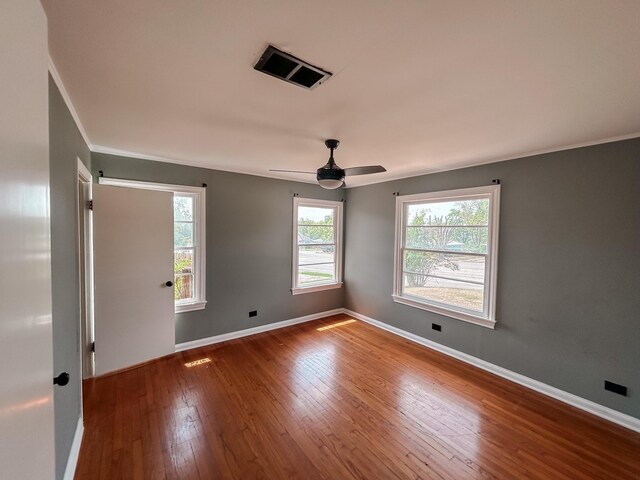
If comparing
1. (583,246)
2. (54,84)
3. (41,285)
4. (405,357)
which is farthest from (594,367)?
(54,84)

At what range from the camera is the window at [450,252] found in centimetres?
313

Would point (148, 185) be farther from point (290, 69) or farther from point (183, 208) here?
point (290, 69)

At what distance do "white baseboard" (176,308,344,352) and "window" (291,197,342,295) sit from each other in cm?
47

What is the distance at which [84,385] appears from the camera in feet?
8.82

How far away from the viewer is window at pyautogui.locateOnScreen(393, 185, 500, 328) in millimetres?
3135

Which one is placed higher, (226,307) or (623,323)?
(623,323)

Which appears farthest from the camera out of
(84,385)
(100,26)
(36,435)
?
(84,385)

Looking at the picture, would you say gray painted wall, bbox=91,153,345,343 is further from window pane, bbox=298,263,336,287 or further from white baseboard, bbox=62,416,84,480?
white baseboard, bbox=62,416,84,480

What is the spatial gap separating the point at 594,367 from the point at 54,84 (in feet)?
15.0

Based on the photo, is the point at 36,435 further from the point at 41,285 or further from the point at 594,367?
the point at 594,367

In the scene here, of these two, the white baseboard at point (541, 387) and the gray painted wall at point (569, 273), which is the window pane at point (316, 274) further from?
the gray painted wall at point (569, 273)

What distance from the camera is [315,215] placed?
4715 mm

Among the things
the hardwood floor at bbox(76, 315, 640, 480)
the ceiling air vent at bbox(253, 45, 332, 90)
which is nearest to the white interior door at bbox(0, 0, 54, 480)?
the ceiling air vent at bbox(253, 45, 332, 90)

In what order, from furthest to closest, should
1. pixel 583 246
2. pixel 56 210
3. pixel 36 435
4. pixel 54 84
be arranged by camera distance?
pixel 583 246, pixel 56 210, pixel 54 84, pixel 36 435
